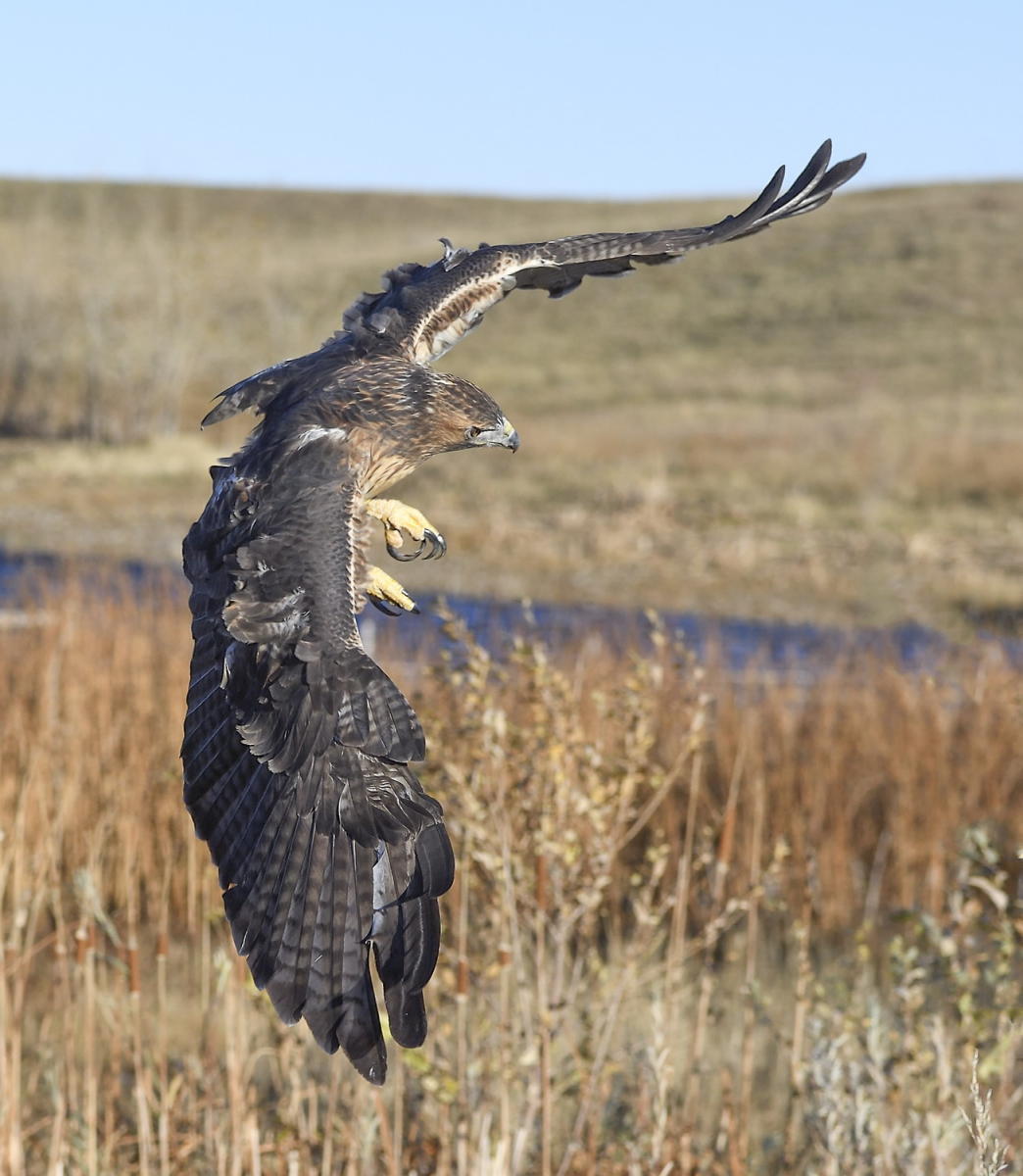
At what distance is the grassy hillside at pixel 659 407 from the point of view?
1948cm

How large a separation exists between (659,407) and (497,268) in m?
32.4

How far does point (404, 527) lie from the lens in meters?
2.78

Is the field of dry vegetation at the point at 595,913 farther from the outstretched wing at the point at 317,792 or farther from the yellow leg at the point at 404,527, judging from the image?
the outstretched wing at the point at 317,792

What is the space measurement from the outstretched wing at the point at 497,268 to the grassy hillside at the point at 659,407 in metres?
13.7

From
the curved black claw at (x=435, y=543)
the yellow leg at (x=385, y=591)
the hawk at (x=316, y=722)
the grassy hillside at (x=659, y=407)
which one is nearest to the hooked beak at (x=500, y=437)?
the hawk at (x=316, y=722)

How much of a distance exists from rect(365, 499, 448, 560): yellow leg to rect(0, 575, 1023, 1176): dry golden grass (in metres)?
0.35

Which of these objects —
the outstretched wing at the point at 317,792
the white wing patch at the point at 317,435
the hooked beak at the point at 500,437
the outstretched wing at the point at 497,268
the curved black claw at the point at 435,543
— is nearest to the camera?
the outstretched wing at the point at 317,792

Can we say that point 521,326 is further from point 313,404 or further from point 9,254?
point 313,404

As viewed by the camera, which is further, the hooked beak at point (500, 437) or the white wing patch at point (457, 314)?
the white wing patch at point (457, 314)

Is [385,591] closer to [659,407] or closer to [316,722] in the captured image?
[316,722]

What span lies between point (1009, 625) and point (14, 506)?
15152mm

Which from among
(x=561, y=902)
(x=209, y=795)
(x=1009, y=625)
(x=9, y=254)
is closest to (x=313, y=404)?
(x=209, y=795)

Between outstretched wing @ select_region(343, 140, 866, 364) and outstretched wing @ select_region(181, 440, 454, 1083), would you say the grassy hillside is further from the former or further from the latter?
outstretched wing @ select_region(181, 440, 454, 1083)

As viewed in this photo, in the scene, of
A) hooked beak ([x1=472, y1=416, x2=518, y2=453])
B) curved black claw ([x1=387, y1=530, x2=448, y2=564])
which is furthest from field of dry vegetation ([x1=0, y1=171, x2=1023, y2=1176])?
hooked beak ([x1=472, y1=416, x2=518, y2=453])
